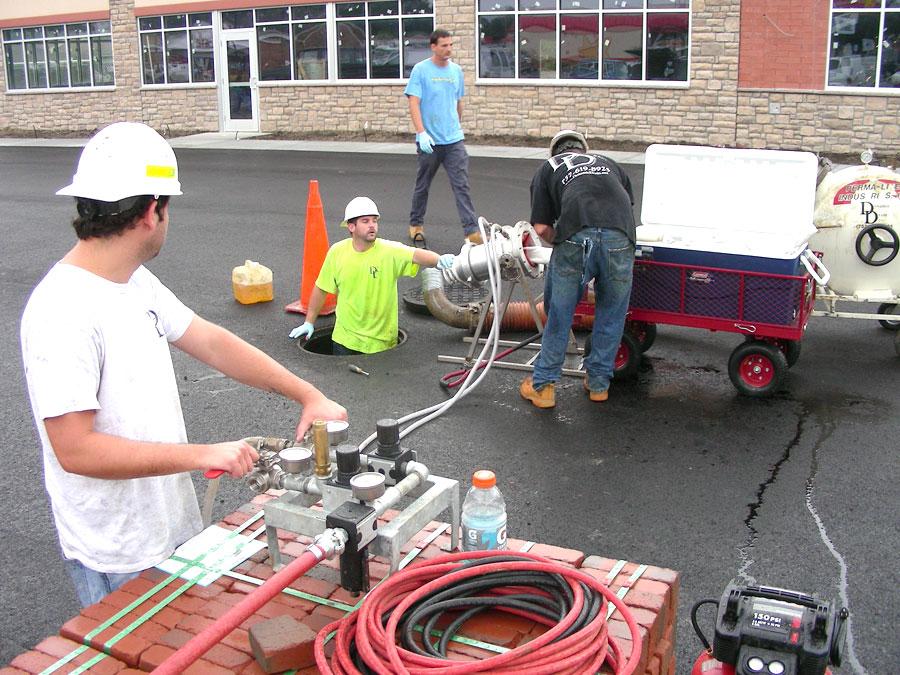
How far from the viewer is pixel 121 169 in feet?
9.08

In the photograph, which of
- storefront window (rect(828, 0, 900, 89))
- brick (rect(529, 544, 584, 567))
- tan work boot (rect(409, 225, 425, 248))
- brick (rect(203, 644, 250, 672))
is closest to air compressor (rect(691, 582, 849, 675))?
brick (rect(529, 544, 584, 567))

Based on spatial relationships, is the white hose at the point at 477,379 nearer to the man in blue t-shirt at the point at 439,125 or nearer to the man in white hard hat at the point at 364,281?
the man in white hard hat at the point at 364,281

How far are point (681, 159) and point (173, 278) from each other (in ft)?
18.8

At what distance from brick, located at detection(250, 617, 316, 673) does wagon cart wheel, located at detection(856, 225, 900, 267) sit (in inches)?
225

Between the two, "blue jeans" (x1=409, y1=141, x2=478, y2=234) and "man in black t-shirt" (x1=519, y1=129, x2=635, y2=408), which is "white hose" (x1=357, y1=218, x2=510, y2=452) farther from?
"blue jeans" (x1=409, y1=141, x2=478, y2=234)

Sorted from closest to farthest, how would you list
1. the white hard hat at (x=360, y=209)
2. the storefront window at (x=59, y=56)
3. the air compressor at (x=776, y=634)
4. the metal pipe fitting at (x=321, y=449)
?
the air compressor at (x=776, y=634), the metal pipe fitting at (x=321, y=449), the white hard hat at (x=360, y=209), the storefront window at (x=59, y=56)

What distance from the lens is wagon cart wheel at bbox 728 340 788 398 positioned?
21.6ft

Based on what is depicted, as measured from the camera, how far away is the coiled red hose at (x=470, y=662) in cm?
237

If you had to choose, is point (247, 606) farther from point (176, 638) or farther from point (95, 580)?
point (95, 580)

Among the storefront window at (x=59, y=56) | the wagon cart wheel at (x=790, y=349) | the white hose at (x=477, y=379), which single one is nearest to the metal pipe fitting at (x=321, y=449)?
the white hose at (x=477, y=379)

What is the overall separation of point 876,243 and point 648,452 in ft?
8.36

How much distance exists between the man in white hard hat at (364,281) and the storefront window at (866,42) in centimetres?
1507

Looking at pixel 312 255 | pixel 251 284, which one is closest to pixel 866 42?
pixel 312 255

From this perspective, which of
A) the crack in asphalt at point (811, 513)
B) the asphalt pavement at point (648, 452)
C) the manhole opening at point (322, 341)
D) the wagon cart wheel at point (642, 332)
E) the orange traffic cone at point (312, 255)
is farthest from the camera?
the orange traffic cone at point (312, 255)
